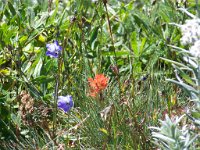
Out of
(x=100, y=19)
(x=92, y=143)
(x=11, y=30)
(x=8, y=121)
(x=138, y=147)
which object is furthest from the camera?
(x=100, y=19)

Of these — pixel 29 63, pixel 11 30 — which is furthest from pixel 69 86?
pixel 11 30

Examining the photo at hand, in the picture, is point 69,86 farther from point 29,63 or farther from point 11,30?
point 11,30

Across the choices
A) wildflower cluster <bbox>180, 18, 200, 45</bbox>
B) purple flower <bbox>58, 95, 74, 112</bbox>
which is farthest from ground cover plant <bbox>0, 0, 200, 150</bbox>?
wildflower cluster <bbox>180, 18, 200, 45</bbox>

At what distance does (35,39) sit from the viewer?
4332 millimetres

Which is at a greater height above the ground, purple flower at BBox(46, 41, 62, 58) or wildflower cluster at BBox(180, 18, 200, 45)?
wildflower cluster at BBox(180, 18, 200, 45)

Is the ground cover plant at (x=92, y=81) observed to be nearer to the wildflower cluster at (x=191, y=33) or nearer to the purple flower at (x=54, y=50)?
the purple flower at (x=54, y=50)

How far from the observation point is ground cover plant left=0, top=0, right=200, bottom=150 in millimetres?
3016

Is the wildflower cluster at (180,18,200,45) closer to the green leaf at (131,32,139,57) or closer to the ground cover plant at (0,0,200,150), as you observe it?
the ground cover plant at (0,0,200,150)

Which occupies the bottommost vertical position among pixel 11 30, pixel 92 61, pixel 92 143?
pixel 92 143

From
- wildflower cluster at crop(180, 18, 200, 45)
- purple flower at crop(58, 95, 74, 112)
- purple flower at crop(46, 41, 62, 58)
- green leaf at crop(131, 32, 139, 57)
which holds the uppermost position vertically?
wildflower cluster at crop(180, 18, 200, 45)

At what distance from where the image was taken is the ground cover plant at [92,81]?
3016 millimetres

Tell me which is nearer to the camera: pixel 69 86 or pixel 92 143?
pixel 92 143

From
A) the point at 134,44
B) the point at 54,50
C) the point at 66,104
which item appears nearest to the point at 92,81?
the point at 66,104

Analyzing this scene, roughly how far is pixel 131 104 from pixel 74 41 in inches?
36.4
